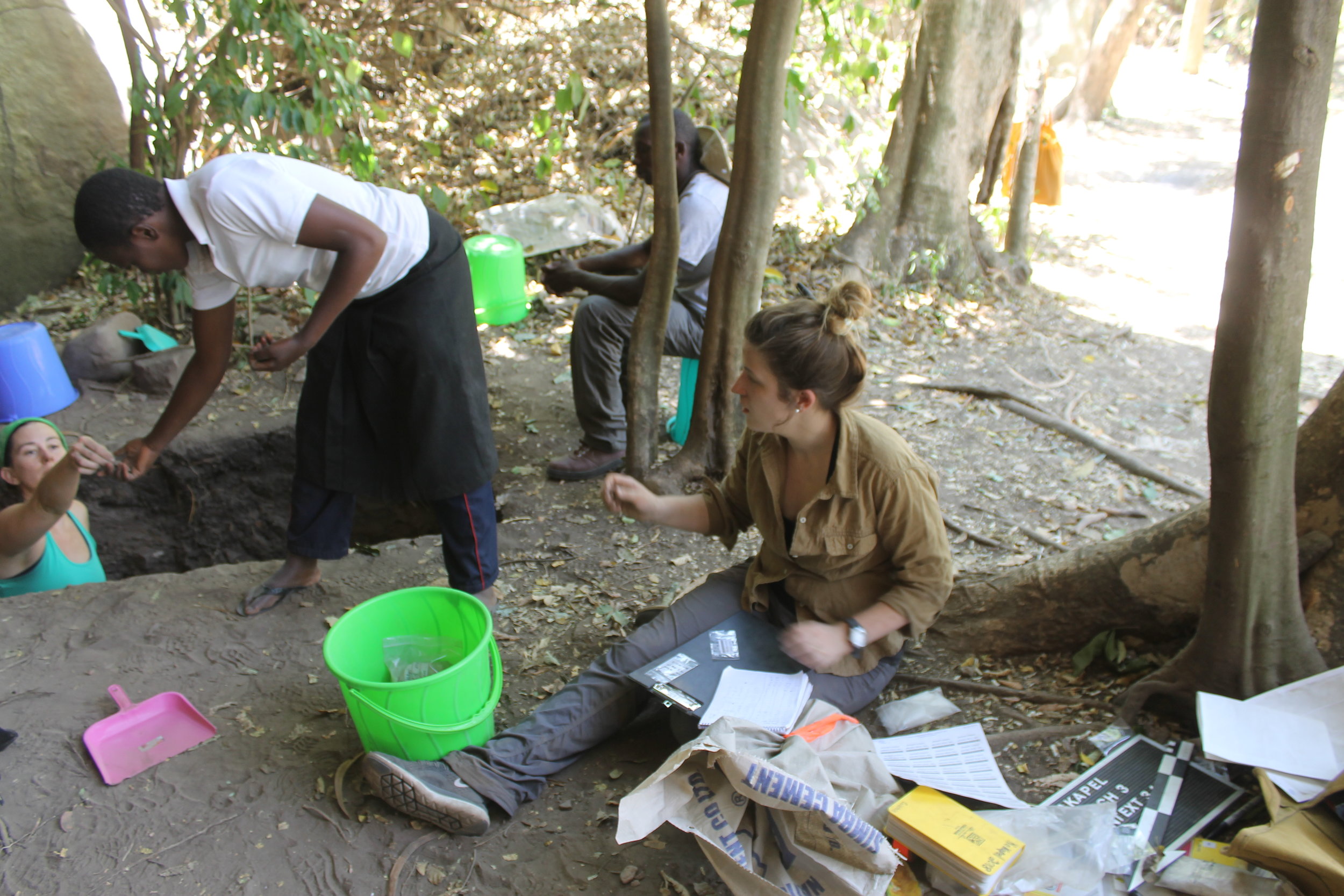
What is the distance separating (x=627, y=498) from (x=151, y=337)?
406 centimetres

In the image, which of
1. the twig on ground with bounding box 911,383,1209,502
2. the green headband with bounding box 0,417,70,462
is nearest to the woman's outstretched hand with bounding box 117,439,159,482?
the green headband with bounding box 0,417,70,462

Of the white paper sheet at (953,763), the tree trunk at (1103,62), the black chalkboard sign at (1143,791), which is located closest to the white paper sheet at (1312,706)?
the black chalkboard sign at (1143,791)

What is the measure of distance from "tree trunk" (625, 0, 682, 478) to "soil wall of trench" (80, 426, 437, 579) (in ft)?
6.16

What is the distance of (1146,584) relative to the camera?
247 cm

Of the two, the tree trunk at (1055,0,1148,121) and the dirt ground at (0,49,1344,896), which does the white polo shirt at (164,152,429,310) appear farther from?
the tree trunk at (1055,0,1148,121)

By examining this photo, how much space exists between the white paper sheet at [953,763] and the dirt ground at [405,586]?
5.5 inches

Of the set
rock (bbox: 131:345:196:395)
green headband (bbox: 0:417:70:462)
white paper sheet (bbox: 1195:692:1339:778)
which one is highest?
green headband (bbox: 0:417:70:462)

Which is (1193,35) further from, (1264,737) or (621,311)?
(1264,737)

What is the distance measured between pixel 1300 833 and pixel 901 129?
6450 millimetres

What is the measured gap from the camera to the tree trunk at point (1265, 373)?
1896 millimetres

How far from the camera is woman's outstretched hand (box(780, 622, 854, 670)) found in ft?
7.03

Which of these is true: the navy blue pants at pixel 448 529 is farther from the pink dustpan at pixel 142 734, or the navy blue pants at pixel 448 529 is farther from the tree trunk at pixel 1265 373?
the tree trunk at pixel 1265 373

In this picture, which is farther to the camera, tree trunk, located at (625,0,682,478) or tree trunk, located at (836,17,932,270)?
tree trunk, located at (836,17,932,270)

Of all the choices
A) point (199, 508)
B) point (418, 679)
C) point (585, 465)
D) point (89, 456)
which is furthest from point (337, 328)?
point (199, 508)
